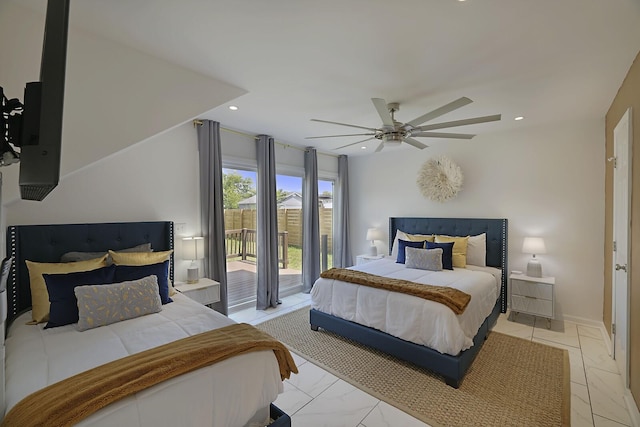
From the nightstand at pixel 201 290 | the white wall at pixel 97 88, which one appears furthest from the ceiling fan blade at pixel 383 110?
the nightstand at pixel 201 290

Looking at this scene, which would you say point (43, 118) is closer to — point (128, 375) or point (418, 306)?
point (128, 375)

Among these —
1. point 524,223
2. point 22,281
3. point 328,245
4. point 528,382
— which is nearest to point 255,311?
point 328,245

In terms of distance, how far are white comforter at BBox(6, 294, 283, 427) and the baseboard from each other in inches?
96.8

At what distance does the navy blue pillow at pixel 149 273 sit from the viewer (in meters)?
2.38

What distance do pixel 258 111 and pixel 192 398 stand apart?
2.89 metres

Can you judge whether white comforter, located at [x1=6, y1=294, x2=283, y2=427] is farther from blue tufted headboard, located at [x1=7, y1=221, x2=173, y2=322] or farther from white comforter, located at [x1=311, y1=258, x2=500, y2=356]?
white comforter, located at [x1=311, y1=258, x2=500, y2=356]

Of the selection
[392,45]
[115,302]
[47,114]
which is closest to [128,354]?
[115,302]

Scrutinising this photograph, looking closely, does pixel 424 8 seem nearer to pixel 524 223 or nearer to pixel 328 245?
pixel 524 223

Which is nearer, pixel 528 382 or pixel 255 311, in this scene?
pixel 528 382

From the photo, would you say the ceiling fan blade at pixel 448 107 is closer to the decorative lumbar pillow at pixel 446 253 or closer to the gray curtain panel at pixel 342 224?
the decorative lumbar pillow at pixel 446 253

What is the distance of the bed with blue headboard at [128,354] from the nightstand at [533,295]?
3.43 metres

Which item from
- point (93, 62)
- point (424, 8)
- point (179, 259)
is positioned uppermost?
point (424, 8)

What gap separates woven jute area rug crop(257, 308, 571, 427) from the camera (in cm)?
212

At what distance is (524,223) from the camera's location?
405 centimetres
